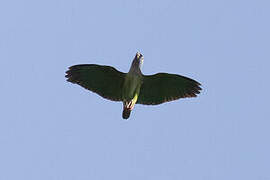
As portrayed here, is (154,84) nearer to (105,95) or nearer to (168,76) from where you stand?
(168,76)

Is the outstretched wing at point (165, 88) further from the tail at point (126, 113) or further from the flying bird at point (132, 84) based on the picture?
the tail at point (126, 113)

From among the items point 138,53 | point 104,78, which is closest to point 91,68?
point 104,78

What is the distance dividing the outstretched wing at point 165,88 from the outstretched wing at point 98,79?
876 mm

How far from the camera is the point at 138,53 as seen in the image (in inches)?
737

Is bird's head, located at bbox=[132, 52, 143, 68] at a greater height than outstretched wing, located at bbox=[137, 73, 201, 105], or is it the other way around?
bird's head, located at bbox=[132, 52, 143, 68]

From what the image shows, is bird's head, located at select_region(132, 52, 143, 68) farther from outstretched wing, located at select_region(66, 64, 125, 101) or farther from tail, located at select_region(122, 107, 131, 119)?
tail, located at select_region(122, 107, 131, 119)

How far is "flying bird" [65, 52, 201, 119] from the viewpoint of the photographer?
61.2 ft

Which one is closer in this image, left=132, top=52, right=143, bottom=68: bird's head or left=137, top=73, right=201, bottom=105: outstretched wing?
left=132, top=52, right=143, bottom=68: bird's head

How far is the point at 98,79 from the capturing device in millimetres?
19234

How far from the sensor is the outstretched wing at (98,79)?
1894 cm

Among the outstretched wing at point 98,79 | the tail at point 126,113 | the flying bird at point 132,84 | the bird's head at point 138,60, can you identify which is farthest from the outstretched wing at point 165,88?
the tail at point 126,113

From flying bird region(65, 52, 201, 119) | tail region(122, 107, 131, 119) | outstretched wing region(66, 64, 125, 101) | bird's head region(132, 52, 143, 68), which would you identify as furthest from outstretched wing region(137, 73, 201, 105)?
tail region(122, 107, 131, 119)

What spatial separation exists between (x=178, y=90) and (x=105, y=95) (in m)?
2.70

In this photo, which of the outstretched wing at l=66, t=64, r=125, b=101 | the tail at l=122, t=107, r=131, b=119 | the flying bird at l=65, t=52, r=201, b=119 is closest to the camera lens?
the tail at l=122, t=107, r=131, b=119
